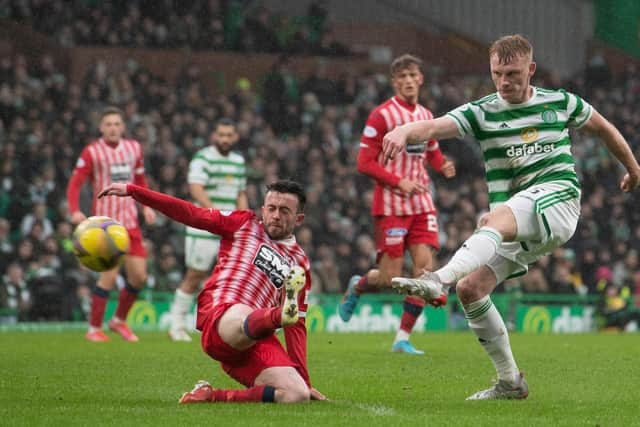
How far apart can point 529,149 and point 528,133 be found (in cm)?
9

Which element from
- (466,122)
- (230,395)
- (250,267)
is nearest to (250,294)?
(250,267)

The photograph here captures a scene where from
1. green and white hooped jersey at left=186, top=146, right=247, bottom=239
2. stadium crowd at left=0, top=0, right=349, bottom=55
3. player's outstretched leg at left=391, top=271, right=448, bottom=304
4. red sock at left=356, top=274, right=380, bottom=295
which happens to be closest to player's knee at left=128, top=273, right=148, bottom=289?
green and white hooped jersey at left=186, top=146, right=247, bottom=239

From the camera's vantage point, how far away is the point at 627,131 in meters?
24.1

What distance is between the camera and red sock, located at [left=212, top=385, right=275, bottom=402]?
20.4 feet

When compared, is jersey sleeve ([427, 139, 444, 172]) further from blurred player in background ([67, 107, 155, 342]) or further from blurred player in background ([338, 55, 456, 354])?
blurred player in background ([67, 107, 155, 342])

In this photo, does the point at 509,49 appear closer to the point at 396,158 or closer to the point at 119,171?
the point at 396,158

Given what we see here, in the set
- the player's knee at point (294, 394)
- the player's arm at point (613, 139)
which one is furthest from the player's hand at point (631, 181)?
the player's knee at point (294, 394)

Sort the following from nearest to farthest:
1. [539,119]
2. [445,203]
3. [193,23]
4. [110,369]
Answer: [539,119], [110,369], [445,203], [193,23]

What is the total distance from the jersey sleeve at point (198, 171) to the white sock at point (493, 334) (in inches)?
249

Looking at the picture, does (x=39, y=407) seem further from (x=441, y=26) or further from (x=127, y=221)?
(x=441, y=26)

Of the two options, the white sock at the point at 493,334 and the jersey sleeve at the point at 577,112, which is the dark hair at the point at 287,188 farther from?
the jersey sleeve at the point at 577,112

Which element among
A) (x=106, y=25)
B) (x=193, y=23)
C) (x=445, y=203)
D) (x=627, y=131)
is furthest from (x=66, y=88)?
(x=627, y=131)

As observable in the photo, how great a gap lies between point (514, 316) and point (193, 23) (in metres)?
9.50

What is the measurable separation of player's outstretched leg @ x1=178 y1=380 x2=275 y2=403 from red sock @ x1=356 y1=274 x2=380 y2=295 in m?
4.33
